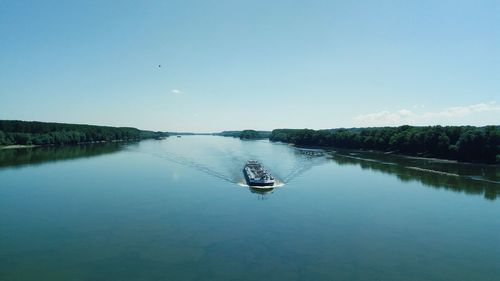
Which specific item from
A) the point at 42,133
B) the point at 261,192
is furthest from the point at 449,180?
the point at 42,133

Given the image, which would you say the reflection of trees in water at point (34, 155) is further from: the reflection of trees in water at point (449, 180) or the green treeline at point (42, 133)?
the reflection of trees in water at point (449, 180)

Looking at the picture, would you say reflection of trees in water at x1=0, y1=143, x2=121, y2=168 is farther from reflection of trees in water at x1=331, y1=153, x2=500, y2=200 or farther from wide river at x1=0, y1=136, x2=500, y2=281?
reflection of trees in water at x1=331, y1=153, x2=500, y2=200

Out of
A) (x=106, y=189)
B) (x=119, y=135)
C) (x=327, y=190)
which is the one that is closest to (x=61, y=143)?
(x=119, y=135)

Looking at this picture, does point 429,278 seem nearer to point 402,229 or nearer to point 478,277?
point 478,277

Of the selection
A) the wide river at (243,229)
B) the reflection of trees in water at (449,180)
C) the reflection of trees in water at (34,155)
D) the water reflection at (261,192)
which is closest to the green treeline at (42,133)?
the reflection of trees in water at (34,155)

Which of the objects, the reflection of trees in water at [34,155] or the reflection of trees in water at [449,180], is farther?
the reflection of trees in water at [34,155]

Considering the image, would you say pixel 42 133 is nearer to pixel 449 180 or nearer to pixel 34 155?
pixel 34 155
